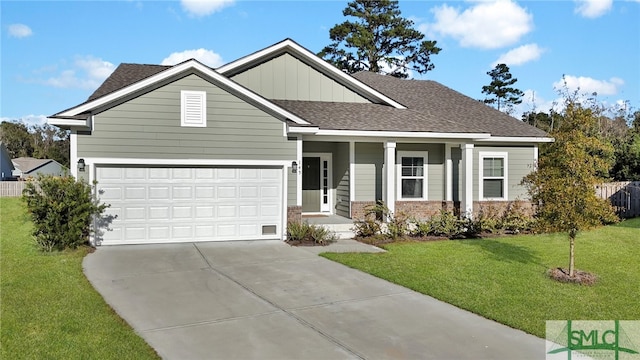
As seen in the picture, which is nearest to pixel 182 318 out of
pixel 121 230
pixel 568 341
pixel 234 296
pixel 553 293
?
pixel 234 296

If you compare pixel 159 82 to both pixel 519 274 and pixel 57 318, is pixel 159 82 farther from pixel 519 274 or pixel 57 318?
pixel 519 274

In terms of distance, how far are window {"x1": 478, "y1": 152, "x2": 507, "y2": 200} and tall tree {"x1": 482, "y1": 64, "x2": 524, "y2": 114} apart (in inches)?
1249

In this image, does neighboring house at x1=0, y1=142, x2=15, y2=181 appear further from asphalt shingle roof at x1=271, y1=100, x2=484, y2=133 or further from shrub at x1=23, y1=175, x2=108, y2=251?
asphalt shingle roof at x1=271, y1=100, x2=484, y2=133

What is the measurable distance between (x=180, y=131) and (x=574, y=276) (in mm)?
9566

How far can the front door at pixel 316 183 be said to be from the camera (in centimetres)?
1559

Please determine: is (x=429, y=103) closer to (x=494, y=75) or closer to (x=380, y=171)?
(x=380, y=171)

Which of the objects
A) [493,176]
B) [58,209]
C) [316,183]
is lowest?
[58,209]

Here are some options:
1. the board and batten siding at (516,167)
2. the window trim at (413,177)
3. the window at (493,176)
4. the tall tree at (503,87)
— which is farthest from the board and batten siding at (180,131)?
the tall tree at (503,87)

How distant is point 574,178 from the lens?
783 cm

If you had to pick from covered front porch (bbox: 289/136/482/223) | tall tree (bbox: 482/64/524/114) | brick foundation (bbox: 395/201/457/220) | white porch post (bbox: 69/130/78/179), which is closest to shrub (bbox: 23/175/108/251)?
white porch post (bbox: 69/130/78/179)

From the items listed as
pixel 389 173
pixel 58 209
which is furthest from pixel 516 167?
pixel 58 209

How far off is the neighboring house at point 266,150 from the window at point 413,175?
0.13ft

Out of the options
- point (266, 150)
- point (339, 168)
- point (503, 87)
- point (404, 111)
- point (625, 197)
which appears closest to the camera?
point (266, 150)

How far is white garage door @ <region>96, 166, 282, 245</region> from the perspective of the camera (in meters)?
11.2
